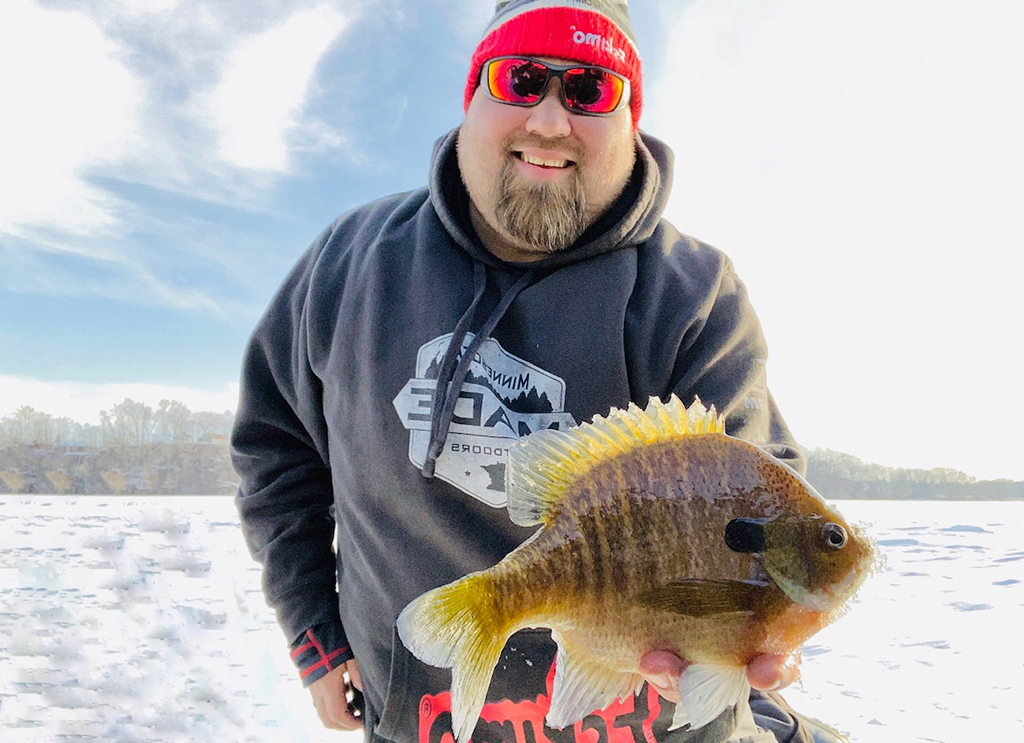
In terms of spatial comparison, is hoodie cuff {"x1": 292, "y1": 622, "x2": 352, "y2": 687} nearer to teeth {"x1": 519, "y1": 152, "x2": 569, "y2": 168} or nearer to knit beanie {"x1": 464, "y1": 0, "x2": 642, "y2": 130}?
teeth {"x1": 519, "y1": 152, "x2": 569, "y2": 168}

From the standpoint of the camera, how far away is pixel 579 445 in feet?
4.03

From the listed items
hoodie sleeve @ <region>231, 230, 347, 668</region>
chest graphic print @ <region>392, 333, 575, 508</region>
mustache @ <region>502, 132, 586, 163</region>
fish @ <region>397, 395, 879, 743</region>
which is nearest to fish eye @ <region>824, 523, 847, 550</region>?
fish @ <region>397, 395, 879, 743</region>

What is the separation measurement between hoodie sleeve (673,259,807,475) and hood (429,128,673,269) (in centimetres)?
29

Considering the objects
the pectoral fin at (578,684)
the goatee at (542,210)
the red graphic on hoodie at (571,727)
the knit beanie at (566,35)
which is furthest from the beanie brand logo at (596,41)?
the red graphic on hoodie at (571,727)

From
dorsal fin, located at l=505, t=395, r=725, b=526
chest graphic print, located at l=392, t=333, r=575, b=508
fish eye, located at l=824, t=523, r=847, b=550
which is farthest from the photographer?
chest graphic print, located at l=392, t=333, r=575, b=508

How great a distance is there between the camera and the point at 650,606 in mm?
1180

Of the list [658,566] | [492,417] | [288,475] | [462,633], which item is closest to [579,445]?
[658,566]

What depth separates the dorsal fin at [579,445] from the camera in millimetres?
1212

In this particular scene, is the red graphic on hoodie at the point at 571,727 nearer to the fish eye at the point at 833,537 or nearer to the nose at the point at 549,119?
the fish eye at the point at 833,537

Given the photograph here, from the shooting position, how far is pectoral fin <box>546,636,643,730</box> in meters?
1.24

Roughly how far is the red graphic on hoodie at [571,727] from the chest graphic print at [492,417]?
1.92 ft

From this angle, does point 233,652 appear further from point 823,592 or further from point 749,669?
point 823,592

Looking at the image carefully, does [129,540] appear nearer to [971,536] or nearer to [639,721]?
[639,721]

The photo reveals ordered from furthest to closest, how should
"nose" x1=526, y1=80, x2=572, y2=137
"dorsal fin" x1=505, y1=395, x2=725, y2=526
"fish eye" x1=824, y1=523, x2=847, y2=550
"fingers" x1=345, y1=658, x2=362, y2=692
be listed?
1. "fingers" x1=345, y1=658, x2=362, y2=692
2. "nose" x1=526, y1=80, x2=572, y2=137
3. "dorsal fin" x1=505, y1=395, x2=725, y2=526
4. "fish eye" x1=824, y1=523, x2=847, y2=550
